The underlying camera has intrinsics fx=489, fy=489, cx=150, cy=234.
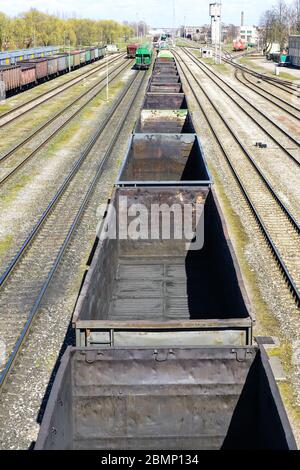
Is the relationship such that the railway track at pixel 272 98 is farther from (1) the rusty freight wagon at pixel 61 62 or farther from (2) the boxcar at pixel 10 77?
(2) the boxcar at pixel 10 77

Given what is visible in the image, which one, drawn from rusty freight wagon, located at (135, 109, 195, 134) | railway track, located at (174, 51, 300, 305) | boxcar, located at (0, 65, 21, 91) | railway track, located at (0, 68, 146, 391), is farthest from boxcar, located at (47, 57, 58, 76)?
rusty freight wagon, located at (135, 109, 195, 134)

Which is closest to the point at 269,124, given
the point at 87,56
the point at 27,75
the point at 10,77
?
the point at 10,77

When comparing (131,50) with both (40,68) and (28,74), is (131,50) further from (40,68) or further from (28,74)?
(28,74)

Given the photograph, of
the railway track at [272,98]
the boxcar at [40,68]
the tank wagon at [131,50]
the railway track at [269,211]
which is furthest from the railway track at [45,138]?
the tank wagon at [131,50]

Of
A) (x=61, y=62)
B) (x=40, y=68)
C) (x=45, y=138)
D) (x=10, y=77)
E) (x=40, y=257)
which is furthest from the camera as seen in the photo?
(x=61, y=62)

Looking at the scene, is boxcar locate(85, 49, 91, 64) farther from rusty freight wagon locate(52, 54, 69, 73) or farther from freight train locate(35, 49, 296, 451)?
freight train locate(35, 49, 296, 451)
